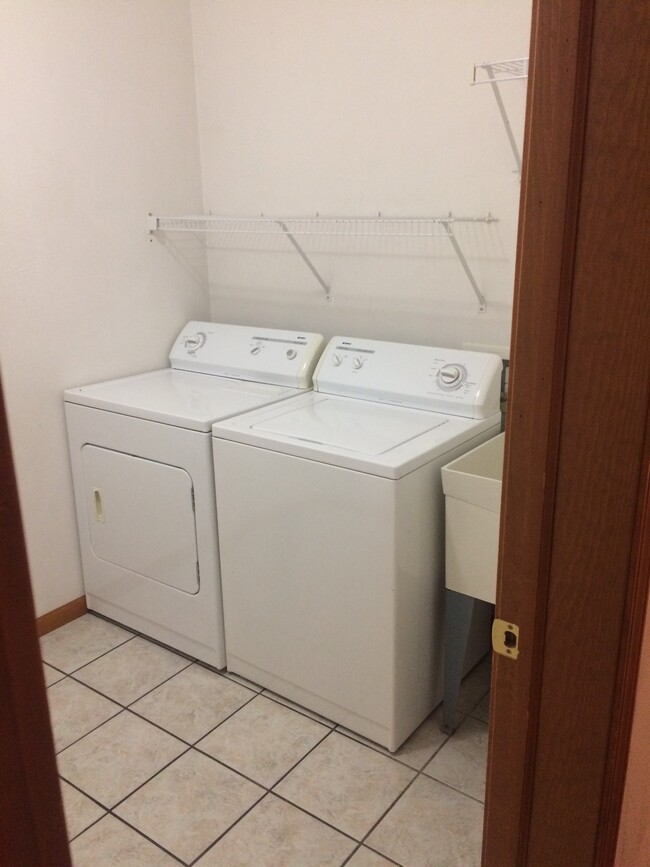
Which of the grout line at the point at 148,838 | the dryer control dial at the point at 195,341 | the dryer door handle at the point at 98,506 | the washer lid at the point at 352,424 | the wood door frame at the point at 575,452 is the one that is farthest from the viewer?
the dryer control dial at the point at 195,341

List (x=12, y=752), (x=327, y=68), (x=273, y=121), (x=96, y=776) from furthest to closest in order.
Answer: (x=273, y=121)
(x=327, y=68)
(x=96, y=776)
(x=12, y=752)

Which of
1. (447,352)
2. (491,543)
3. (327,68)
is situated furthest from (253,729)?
(327,68)

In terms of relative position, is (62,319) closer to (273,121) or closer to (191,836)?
(273,121)

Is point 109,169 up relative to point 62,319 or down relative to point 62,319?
up

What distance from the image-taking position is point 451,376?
226 cm

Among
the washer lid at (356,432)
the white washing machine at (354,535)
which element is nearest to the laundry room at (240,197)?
the white washing machine at (354,535)

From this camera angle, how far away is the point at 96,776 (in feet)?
6.51

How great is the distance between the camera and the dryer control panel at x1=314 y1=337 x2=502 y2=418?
7.27 ft

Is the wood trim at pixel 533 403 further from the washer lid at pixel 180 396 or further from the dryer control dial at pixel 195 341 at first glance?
the dryer control dial at pixel 195 341

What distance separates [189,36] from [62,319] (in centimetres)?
124

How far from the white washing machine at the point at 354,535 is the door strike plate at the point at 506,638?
89cm

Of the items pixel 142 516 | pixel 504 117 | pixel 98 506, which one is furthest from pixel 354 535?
pixel 504 117

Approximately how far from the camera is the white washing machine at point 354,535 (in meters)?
1.92

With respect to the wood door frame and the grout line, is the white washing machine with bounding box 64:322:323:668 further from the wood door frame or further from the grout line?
the wood door frame
